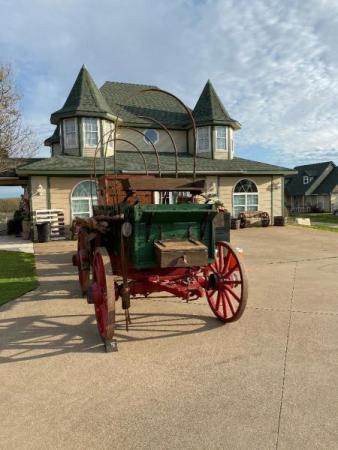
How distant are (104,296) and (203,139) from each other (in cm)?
1789

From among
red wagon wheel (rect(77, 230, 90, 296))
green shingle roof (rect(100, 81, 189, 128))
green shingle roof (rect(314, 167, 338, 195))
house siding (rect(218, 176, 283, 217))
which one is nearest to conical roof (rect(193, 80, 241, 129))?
green shingle roof (rect(100, 81, 189, 128))

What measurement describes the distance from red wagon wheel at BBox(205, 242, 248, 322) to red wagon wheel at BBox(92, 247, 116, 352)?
143 cm

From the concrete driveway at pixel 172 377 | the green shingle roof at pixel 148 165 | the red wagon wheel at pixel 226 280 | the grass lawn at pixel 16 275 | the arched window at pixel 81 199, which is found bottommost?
the concrete driveway at pixel 172 377

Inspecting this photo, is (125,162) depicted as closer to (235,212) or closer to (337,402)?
(235,212)

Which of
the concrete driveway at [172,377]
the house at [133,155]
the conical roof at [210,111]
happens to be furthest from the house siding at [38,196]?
the concrete driveway at [172,377]

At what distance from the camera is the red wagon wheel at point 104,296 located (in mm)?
3730

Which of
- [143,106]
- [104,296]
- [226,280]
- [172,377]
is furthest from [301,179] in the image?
[172,377]

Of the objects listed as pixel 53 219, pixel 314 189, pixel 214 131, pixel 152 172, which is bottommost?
pixel 53 219

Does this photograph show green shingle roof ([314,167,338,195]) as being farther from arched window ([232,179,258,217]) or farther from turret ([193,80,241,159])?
arched window ([232,179,258,217])

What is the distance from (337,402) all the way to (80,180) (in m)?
14.6

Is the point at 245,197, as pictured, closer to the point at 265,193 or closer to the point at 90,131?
the point at 265,193

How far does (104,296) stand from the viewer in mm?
3965

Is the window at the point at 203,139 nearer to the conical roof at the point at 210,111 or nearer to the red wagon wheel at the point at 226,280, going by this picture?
the conical roof at the point at 210,111

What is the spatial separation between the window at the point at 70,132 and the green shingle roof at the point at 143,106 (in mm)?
3163
